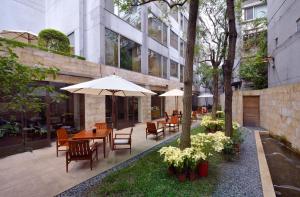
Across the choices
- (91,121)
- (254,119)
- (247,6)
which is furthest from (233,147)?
(247,6)

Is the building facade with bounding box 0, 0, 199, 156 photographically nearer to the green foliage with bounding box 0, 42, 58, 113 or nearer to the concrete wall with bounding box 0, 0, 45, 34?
the concrete wall with bounding box 0, 0, 45, 34

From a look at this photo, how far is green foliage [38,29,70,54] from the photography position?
1032 centimetres

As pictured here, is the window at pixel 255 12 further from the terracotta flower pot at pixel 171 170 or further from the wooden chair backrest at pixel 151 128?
the terracotta flower pot at pixel 171 170

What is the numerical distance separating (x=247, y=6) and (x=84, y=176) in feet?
84.9

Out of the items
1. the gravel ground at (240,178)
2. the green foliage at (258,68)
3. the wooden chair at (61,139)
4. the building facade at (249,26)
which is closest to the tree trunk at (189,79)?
the gravel ground at (240,178)

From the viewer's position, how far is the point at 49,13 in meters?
16.9

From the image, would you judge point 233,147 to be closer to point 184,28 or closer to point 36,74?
point 36,74

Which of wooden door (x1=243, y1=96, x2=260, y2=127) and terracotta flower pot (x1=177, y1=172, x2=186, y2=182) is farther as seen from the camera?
wooden door (x1=243, y1=96, x2=260, y2=127)

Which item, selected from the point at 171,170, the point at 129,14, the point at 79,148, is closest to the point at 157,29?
the point at 129,14

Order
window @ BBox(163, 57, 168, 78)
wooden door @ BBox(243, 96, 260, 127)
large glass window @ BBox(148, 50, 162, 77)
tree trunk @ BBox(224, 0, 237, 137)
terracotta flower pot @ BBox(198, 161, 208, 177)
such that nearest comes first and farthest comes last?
terracotta flower pot @ BBox(198, 161, 208, 177) → tree trunk @ BBox(224, 0, 237, 137) → wooden door @ BBox(243, 96, 260, 127) → large glass window @ BBox(148, 50, 162, 77) → window @ BBox(163, 57, 168, 78)

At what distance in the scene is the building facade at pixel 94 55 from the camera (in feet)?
31.4

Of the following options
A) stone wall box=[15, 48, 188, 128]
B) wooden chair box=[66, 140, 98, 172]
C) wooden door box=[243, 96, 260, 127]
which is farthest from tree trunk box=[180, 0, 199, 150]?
wooden door box=[243, 96, 260, 127]

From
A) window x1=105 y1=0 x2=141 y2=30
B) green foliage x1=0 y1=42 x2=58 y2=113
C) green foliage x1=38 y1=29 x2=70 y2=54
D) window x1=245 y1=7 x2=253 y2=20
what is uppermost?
window x1=245 y1=7 x2=253 y2=20

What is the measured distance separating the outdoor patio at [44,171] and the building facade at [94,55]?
103 cm
